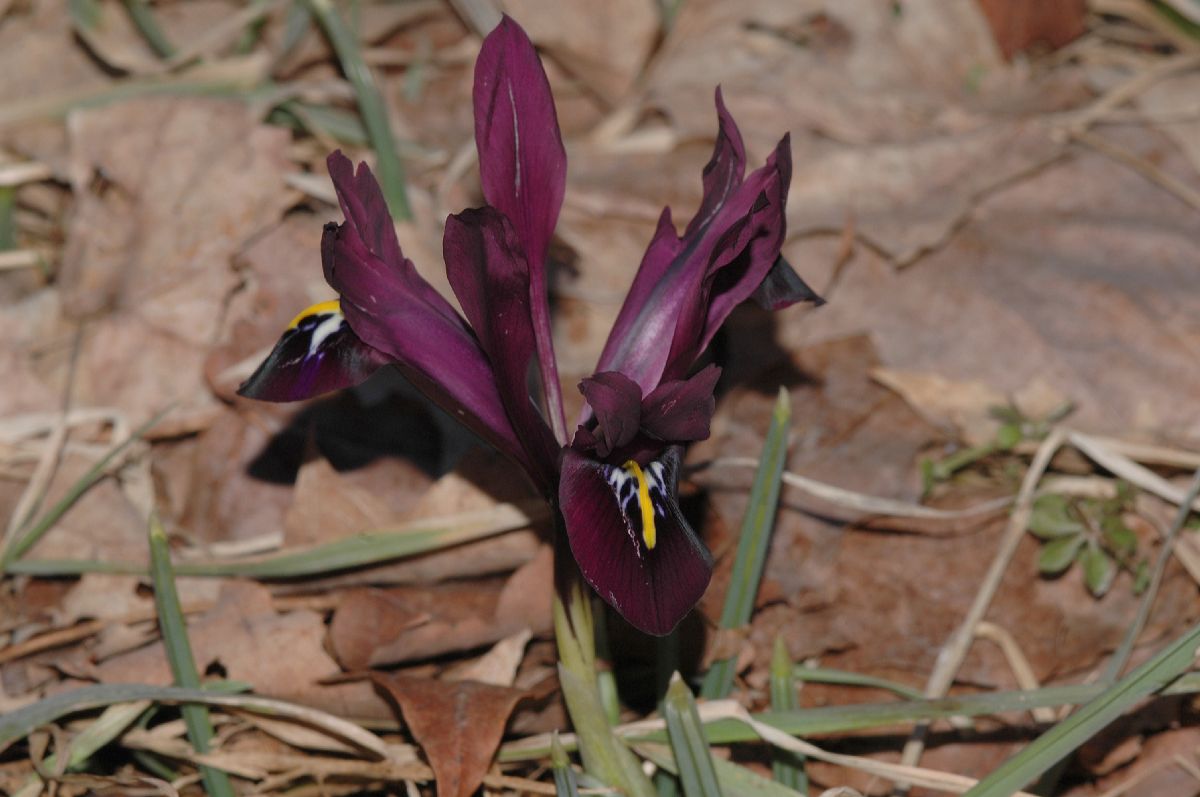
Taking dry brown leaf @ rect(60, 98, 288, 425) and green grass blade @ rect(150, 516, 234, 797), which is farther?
dry brown leaf @ rect(60, 98, 288, 425)

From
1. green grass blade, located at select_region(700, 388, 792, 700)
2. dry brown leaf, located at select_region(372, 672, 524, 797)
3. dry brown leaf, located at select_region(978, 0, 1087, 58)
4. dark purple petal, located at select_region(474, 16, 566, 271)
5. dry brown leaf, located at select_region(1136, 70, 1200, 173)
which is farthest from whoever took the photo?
dry brown leaf, located at select_region(978, 0, 1087, 58)

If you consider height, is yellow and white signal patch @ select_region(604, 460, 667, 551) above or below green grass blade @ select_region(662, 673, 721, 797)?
above

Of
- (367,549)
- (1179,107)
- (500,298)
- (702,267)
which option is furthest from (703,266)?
(1179,107)

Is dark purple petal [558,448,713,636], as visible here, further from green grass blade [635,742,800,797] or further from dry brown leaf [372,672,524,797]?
dry brown leaf [372,672,524,797]

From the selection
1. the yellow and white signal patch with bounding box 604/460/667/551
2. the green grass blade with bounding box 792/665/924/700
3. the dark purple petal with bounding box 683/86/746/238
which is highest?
the dark purple petal with bounding box 683/86/746/238

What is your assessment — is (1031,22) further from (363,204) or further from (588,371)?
(363,204)

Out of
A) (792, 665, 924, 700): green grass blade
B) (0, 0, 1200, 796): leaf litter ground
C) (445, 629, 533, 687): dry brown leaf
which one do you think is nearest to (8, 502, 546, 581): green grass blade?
(0, 0, 1200, 796): leaf litter ground

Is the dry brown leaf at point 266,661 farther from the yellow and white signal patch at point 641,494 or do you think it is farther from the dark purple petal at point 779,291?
the dark purple petal at point 779,291
